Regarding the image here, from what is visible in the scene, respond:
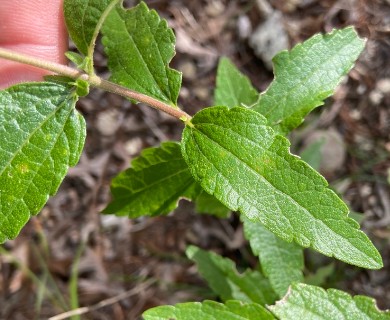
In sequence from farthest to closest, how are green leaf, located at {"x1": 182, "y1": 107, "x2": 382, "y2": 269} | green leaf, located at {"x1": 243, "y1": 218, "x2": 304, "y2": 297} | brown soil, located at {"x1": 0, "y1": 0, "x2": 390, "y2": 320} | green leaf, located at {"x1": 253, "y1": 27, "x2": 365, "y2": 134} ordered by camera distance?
brown soil, located at {"x1": 0, "y1": 0, "x2": 390, "y2": 320}
green leaf, located at {"x1": 243, "y1": 218, "x2": 304, "y2": 297}
green leaf, located at {"x1": 253, "y1": 27, "x2": 365, "y2": 134}
green leaf, located at {"x1": 182, "y1": 107, "x2": 382, "y2": 269}

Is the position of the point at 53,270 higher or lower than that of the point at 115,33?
lower

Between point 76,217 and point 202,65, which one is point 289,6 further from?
point 76,217

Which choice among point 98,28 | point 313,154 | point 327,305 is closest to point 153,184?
point 98,28

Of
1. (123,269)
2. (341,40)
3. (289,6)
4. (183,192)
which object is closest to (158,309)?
(183,192)

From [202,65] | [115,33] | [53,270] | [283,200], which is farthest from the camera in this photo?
[202,65]

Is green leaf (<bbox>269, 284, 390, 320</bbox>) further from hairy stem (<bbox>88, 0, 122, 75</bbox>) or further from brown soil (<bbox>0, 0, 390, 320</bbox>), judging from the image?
brown soil (<bbox>0, 0, 390, 320</bbox>)

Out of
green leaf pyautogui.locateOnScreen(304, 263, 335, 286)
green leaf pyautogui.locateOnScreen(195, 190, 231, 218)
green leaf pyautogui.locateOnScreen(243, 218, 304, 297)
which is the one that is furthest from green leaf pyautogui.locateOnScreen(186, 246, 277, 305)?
green leaf pyautogui.locateOnScreen(304, 263, 335, 286)
